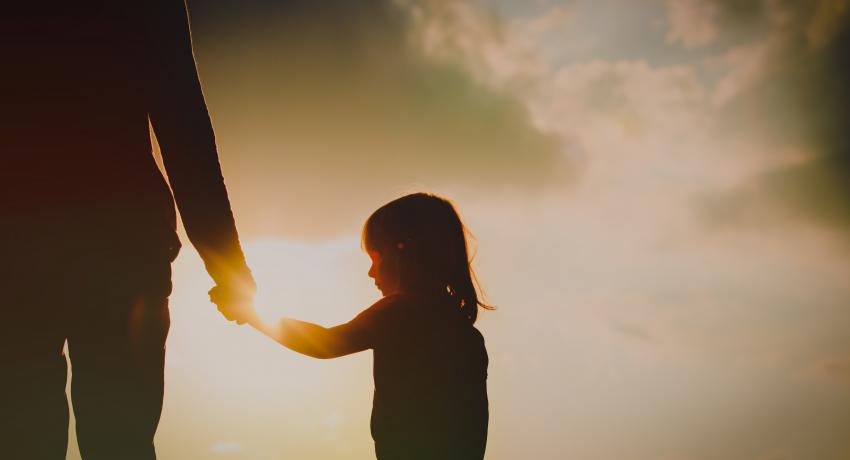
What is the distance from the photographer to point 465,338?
3.57m

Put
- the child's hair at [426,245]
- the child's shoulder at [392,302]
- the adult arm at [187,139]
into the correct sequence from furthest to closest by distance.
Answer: the child's hair at [426,245] → the child's shoulder at [392,302] → the adult arm at [187,139]

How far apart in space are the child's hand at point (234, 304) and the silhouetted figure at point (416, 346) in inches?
0.7

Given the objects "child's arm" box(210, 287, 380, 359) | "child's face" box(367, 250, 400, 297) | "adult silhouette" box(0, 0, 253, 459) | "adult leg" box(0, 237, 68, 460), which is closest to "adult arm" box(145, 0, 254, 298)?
"adult silhouette" box(0, 0, 253, 459)

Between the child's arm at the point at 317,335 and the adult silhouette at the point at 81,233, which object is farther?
the child's arm at the point at 317,335

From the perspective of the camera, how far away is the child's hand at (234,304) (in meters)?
3.29

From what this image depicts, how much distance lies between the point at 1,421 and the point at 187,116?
142 cm

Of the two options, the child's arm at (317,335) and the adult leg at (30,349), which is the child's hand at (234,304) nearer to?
the child's arm at (317,335)

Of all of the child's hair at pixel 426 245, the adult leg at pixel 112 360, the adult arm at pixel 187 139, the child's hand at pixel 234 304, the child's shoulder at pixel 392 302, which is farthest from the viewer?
the child's hair at pixel 426 245

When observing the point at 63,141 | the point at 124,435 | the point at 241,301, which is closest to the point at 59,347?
Answer: the point at 124,435

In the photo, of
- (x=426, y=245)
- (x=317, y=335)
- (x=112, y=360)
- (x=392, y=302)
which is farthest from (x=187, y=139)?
(x=426, y=245)

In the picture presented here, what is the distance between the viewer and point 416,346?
341 cm

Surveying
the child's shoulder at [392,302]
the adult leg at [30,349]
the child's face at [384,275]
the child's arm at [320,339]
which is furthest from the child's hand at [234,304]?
the adult leg at [30,349]

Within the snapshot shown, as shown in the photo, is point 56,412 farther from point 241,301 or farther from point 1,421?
point 241,301

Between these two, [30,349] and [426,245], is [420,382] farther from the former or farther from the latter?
[30,349]
